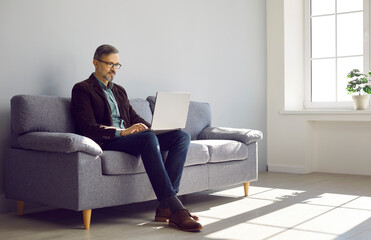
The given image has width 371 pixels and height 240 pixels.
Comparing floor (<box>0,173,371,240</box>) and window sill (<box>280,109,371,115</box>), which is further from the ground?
window sill (<box>280,109,371,115</box>)

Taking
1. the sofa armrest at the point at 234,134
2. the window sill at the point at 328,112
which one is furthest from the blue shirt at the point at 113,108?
the window sill at the point at 328,112

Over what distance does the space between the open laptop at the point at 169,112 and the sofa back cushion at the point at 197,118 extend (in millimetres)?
1009

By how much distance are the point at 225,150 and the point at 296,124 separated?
2060mm

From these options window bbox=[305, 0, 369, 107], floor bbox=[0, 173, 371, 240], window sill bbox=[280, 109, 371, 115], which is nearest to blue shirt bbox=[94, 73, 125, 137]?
floor bbox=[0, 173, 371, 240]

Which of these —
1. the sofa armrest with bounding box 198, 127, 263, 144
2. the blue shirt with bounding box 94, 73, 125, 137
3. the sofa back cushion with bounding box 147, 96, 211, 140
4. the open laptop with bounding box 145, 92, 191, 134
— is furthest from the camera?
the sofa back cushion with bounding box 147, 96, 211, 140

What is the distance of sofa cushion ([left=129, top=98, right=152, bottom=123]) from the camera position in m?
3.89

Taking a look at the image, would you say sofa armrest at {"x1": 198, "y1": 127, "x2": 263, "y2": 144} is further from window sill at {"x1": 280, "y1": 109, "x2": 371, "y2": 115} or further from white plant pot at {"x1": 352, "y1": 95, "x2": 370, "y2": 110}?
white plant pot at {"x1": 352, "y1": 95, "x2": 370, "y2": 110}

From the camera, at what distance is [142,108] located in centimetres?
394

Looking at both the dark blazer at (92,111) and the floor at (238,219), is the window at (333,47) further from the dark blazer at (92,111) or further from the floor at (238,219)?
the dark blazer at (92,111)

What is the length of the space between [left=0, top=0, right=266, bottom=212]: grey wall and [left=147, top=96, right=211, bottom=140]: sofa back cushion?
1.09 ft

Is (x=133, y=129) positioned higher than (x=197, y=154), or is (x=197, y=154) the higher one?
(x=133, y=129)

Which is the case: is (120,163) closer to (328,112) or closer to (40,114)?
(40,114)

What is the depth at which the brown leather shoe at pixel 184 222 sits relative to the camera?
288cm

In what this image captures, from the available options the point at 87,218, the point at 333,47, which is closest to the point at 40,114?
the point at 87,218
